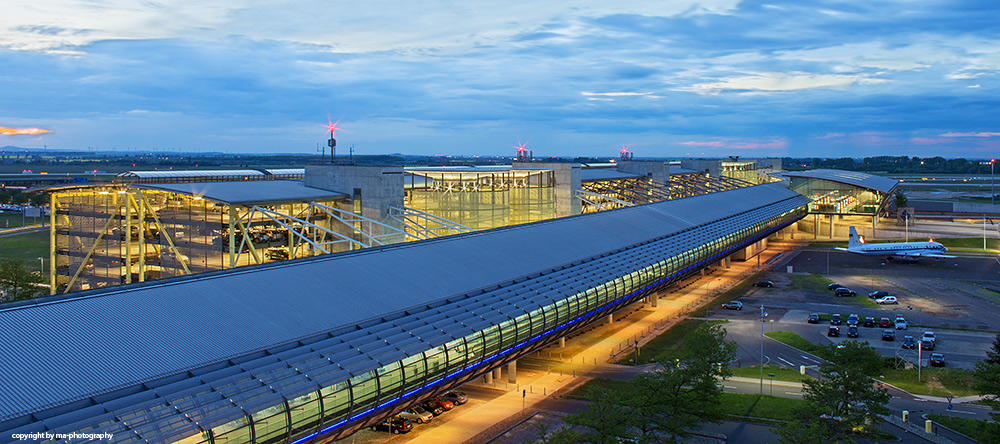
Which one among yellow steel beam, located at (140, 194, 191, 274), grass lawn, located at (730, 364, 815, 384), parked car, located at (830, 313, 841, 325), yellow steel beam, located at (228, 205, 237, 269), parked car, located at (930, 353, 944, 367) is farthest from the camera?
parked car, located at (830, 313, 841, 325)

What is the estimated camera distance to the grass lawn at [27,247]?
86.1 m

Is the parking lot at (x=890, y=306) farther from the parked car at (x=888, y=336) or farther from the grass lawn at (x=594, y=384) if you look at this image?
the grass lawn at (x=594, y=384)

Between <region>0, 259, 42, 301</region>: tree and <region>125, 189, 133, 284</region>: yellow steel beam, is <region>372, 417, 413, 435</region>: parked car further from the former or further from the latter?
<region>0, 259, 42, 301</region>: tree

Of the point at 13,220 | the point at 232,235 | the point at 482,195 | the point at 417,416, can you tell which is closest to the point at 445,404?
the point at 417,416

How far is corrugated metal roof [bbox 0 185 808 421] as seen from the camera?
18922 millimetres

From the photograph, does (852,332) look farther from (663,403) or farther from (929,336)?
(663,403)

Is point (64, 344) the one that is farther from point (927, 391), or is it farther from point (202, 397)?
point (927, 391)

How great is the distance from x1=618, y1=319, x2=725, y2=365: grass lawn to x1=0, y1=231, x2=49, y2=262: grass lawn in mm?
71182

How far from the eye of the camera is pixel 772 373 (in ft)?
140

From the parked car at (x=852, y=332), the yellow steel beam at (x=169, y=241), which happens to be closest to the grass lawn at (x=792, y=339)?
the parked car at (x=852, y=332)

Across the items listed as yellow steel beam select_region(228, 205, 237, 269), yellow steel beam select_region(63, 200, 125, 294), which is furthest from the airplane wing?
yellow steel beam select_region(63, 200, 125, 294)

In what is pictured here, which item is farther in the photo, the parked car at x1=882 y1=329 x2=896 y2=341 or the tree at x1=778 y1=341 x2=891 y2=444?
the parked car at x1=882 y1=329 x2=896 y2=341

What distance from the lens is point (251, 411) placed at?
18828mm

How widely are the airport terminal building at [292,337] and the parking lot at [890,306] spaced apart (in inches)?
787
